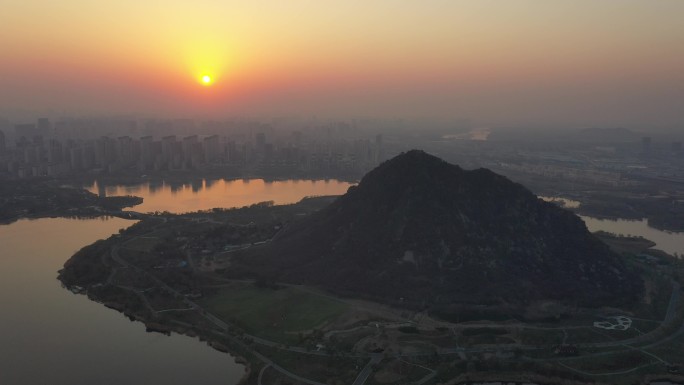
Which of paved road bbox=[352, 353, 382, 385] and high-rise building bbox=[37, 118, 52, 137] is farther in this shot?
high-rise building bbox=[37, 118, 52, 137]

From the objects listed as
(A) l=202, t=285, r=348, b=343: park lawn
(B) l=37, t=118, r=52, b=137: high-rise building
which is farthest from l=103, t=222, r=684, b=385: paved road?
(B) l=37, t=118, r=52, b=137: high-rise building

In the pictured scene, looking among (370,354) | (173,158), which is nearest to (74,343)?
(370,354)

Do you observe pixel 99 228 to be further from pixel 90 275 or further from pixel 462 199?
pixel 462 199

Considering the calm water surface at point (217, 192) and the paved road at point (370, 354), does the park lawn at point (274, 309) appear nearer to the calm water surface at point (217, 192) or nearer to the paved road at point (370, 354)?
the paved road at point (370, 354)

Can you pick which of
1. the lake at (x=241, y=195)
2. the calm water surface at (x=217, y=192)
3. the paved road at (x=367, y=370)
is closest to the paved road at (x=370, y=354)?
the paved road at (x=367, y=370)

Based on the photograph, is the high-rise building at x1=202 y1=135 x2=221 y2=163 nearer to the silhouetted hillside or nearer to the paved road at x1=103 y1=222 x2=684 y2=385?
the silhouetted hillside

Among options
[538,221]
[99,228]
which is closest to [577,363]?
[538,221]
